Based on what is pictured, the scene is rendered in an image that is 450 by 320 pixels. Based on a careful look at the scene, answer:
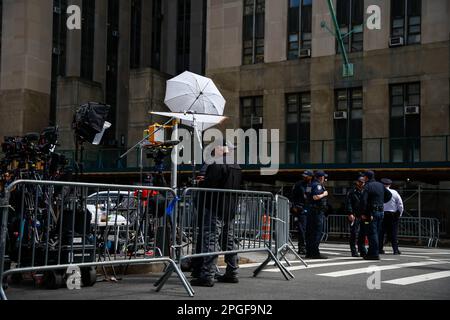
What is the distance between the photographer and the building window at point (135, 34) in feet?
170

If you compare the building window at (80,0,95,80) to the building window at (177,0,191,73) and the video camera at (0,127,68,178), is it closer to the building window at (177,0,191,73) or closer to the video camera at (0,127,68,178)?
the building window at (177,0,191,73)

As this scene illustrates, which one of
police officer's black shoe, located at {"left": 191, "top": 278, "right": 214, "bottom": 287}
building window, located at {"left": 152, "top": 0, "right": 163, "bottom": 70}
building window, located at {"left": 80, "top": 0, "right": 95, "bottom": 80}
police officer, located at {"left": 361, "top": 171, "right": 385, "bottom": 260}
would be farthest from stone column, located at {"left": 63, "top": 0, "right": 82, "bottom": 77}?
police officer's black shoe, located at {"left": 191, "top": 278, "right": 214, "bottom": 287}

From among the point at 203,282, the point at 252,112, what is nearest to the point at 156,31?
the point at 252,112

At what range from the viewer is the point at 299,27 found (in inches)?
1391

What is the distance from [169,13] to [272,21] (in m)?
18.3

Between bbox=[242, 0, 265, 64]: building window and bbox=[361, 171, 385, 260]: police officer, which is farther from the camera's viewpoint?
bbox=[242, 0, 265, 64]: building window

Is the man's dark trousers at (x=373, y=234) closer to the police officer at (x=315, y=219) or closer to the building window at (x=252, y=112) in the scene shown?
the police officer at (x=315, y=219)

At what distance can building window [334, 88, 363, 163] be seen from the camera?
109ft

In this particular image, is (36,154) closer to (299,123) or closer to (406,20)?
(406,20)

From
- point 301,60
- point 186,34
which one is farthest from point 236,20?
point 186,34

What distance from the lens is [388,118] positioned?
32625 millimetres

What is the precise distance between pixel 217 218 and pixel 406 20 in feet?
87.5

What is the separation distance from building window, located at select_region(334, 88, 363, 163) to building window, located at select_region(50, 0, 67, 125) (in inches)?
858

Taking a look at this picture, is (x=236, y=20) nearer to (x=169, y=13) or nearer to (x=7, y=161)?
(x=169, y=13)
